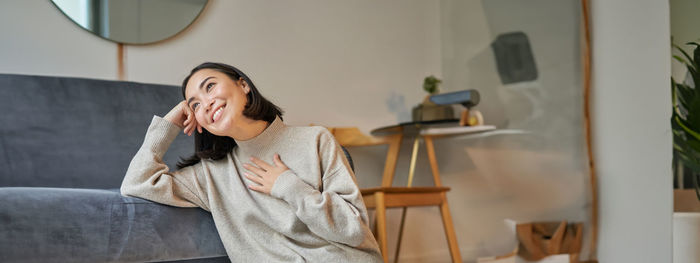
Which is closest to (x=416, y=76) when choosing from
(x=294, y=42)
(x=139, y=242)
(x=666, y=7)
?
(x=294, y=42)

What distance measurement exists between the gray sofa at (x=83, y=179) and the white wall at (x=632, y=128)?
141cm

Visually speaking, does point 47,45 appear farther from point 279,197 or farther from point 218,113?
point 279,197

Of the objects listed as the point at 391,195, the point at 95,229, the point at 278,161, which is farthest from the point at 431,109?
the point at 95,229

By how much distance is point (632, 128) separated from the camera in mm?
1949

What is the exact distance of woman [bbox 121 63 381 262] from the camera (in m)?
1.11

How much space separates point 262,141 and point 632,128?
1.38 metres

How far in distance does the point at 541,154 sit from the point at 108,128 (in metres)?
1.59

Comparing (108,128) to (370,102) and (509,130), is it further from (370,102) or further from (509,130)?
(509,130)

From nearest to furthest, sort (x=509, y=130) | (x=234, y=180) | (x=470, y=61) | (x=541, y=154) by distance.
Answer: (x=234, y=180) → (x=541, y=154) → (x=509, y=130) → (x=470, y=61)

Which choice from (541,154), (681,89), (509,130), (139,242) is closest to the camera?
(139,242)

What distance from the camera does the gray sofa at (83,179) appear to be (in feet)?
3.26

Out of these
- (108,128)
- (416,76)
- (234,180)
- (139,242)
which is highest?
(416,76)

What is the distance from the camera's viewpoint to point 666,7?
5.60 ft

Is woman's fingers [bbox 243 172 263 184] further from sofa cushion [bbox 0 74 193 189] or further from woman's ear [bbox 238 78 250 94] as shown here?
sofa cushion [bbox 0 74 193 189]
